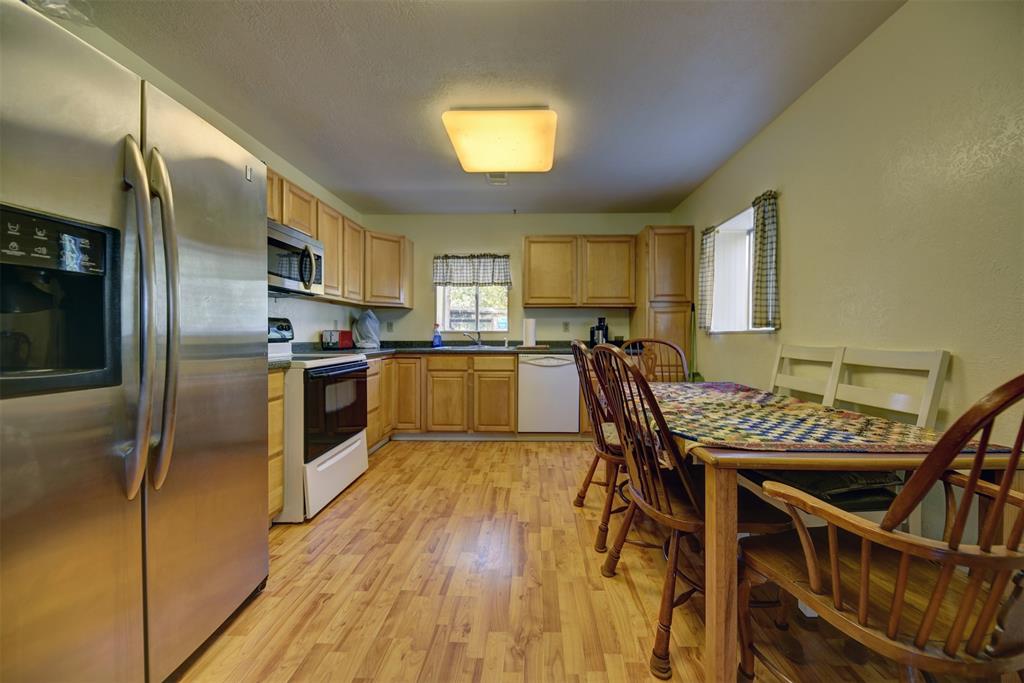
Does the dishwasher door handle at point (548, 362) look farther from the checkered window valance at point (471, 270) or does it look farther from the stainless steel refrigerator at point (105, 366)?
the stainless steel refrigerator at point (105, 366)

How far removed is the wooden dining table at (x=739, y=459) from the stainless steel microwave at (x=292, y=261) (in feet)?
7.65

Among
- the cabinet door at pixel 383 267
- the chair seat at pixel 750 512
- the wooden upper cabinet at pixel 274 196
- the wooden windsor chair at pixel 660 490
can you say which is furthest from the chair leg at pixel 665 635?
the cabinet door at pixel 383 267

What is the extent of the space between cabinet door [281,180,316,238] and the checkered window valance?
1.61 metres

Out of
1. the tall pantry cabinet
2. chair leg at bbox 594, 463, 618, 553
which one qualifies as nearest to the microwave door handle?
chair leg at bbox 594, 463, 618, 553

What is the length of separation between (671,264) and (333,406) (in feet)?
10.4

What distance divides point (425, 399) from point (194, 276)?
2791 mm

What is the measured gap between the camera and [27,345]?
2.67 feet

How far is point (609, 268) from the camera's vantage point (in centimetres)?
412

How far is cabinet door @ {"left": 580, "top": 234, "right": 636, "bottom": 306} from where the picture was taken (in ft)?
13.5

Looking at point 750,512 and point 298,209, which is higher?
point 298,209

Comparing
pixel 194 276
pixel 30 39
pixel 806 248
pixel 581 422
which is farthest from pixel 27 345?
pixel 581 422

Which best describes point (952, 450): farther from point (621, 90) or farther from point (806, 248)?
point (621, 90)

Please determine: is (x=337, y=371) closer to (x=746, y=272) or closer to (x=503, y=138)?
(x=503, y=138)

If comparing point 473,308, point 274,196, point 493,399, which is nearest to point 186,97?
point 274,196
